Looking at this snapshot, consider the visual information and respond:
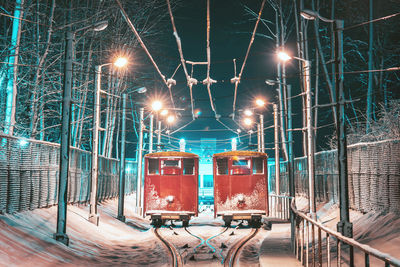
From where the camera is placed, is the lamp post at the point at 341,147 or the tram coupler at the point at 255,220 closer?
the lamp post at the point at 341,147

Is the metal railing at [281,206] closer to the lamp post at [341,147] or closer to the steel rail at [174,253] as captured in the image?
the steel rail at [174,253]

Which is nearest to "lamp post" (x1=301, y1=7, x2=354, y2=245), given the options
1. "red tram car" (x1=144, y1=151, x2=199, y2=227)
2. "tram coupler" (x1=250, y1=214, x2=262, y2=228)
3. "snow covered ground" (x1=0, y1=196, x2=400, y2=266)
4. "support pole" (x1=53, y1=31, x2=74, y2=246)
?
"snow covered ground" (x1=0, y1=196, x2=400, y2=266)

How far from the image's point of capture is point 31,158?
1398 centimetres

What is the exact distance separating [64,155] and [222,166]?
9115mm

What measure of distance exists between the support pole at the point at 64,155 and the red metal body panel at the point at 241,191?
8.73 meters

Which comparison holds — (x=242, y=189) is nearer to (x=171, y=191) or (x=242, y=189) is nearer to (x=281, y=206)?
(x=281, y=206)

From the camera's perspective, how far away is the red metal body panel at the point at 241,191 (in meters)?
19.3

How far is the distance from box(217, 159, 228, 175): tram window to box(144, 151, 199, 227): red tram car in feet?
3.85

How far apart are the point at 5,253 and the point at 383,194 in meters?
10.6

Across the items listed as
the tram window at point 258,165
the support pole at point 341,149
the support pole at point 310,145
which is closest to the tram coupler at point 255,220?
the tram window at point 258,165

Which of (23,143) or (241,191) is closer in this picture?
(23,143)

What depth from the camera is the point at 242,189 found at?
19.3m

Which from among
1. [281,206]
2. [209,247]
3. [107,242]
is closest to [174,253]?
[209,247]

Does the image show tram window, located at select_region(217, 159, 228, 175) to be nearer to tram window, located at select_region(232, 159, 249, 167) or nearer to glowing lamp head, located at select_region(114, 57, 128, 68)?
tram window, located at select_region(232, 159, 249, 167)
